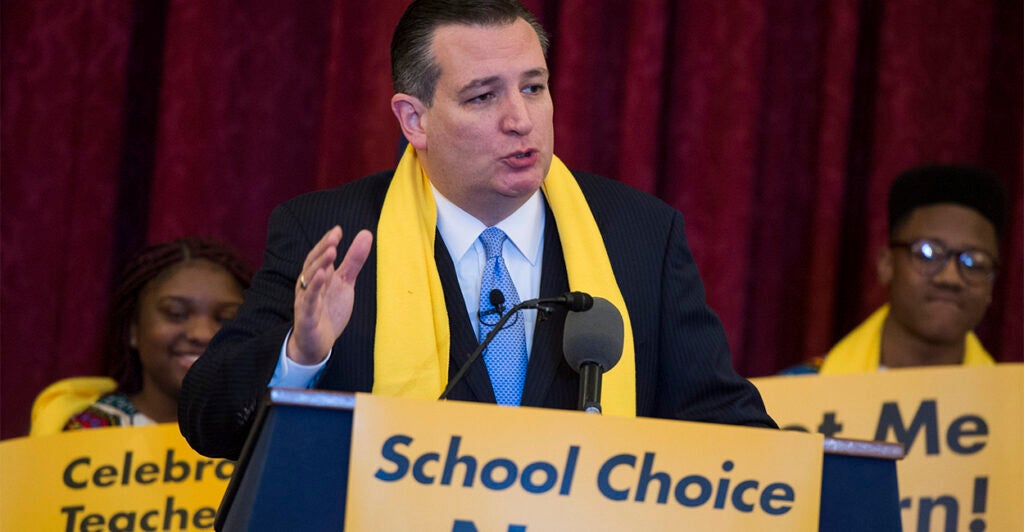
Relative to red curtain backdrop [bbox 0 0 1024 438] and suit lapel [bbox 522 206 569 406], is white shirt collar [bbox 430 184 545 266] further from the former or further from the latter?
red curtain backdrop [bbox 0 0 1024 438]

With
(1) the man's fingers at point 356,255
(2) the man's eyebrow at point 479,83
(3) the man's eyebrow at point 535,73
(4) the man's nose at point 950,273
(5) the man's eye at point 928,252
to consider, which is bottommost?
(1) the man's fingers at point 356,255

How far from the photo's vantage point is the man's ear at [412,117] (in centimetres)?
265

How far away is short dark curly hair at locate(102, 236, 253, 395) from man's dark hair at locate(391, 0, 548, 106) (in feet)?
5.07

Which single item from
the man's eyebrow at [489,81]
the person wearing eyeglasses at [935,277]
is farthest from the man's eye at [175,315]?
the person wearing eyeglasses at [935,277]

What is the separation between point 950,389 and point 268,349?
72.3 inches

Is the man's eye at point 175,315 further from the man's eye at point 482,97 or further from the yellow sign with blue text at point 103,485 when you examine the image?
the man's eye at point 482,97

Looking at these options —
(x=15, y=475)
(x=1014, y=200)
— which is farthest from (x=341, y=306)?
(x=1014, y=200)

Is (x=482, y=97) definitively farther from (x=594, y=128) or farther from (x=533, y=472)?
(x=594, y=128)

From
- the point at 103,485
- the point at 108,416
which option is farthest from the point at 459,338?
the point at 108,416

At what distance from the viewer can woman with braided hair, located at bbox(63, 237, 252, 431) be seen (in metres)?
3.90

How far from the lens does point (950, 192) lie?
13.6 feet

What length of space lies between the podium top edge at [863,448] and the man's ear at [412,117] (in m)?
1.16

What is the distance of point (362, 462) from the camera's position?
66.3 inches

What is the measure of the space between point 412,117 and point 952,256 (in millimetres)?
2106
